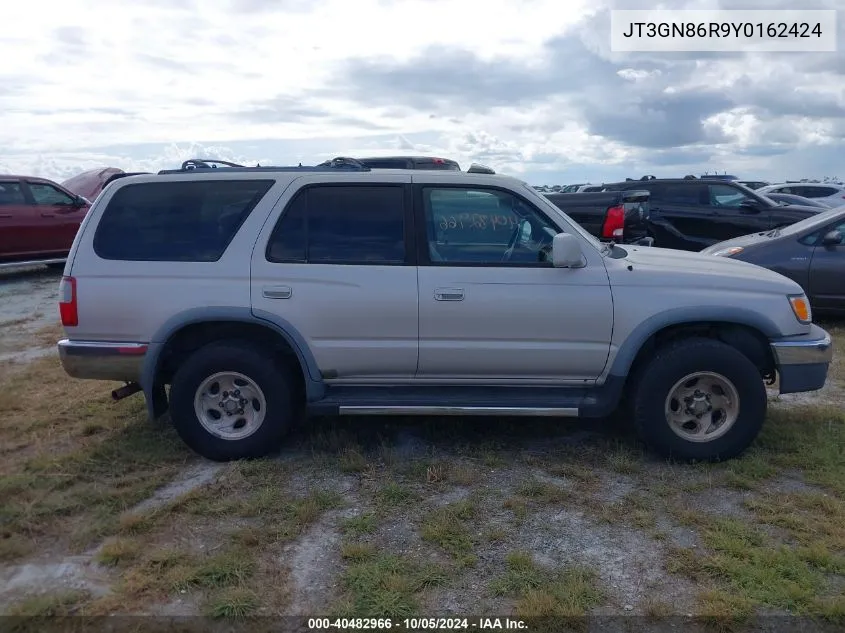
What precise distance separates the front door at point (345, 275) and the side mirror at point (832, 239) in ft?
17.7

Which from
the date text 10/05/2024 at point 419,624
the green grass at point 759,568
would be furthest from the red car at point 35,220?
the green grass at point 759,568

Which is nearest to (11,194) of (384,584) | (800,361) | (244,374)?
(244,374)

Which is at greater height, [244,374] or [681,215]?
[681,215]

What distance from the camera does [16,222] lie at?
12.2 meters

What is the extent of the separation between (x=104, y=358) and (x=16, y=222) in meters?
9.22

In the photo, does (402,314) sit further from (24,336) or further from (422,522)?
(24,336)

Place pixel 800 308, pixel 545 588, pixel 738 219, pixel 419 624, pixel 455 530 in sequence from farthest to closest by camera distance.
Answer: pixel 738 219 < pixel 800 308 < pixel 455 530 < pixel 545 588 < pixel 419 624

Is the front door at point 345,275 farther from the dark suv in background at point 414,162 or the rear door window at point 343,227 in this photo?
the dark suv in background at point 414,162

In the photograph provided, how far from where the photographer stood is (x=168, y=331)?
14.8 ft

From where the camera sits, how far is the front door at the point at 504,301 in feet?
14.7

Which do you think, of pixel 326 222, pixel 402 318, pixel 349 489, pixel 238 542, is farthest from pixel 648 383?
pixel 238 542

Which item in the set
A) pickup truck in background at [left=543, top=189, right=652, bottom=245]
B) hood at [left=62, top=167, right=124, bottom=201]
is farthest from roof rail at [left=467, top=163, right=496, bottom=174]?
hood at [left=62, top=167, right=124, bottom=201]

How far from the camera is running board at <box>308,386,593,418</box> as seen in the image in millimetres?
4480

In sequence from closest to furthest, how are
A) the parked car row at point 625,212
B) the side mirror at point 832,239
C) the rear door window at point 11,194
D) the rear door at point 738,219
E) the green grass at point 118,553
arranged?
the green grass at point 118,553 → the side mirror at point 832,239 → the parked car row at point 625,212 → the rear door at point 738,219 → the rear door window at point 11,194
